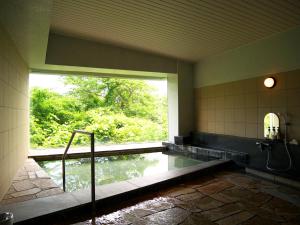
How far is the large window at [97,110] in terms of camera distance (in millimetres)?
6664

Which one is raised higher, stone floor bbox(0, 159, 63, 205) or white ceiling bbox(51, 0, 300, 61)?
white ceiling bbox(51, 0, 300, 61)

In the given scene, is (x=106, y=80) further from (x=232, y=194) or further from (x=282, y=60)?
(x=232, y=194)

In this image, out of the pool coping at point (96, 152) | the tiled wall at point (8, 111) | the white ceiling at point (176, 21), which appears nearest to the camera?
the tiled wall at point (8, 111)

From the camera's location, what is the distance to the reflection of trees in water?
11.1 feet

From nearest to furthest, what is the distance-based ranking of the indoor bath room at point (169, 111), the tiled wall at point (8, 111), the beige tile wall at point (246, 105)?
the indoor bath room at point (169, 111), the tiled wall at point (8, 111), the beige tile wall at point (246, 105)

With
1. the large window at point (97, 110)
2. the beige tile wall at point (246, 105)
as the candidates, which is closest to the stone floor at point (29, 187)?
the large window at point (97, 110)

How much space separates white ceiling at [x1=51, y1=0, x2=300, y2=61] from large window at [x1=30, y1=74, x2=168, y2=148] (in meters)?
2.22

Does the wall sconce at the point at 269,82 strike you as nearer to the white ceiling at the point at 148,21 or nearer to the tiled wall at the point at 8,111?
the white ceiling at the point at 148,21

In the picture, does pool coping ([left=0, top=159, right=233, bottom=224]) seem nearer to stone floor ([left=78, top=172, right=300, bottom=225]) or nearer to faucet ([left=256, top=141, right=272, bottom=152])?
stone floor ([left=78, top=172, right=300, bottom=225])

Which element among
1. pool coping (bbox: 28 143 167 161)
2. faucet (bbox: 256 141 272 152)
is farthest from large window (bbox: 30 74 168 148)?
faucet (bbox: 256 141 272 152)

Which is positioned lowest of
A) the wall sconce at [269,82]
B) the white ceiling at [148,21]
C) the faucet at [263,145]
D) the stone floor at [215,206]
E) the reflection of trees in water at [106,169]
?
the stone floor at [215,206]

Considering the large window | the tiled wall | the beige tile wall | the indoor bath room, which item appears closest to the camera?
the indoor bath room

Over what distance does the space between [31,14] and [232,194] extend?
9.99 ft

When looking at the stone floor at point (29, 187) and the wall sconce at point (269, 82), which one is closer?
the stone floor at point (29, 187)
